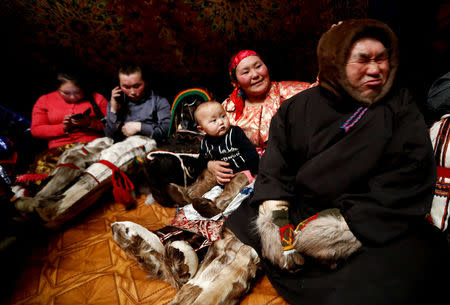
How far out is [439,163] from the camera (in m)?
0.92

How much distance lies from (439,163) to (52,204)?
7.11 ft

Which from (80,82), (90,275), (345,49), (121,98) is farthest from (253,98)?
(80,82)

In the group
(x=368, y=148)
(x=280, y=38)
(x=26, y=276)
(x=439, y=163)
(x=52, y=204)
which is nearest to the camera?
(x=368, y=148)

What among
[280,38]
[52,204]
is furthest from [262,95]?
[52,204]

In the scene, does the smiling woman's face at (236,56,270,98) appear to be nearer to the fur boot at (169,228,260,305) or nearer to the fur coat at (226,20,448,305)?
the fur coat at (226,20,448,305)

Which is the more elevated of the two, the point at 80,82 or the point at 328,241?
the point at 80,82

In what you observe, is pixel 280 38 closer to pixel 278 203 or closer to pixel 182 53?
pixel 182 53

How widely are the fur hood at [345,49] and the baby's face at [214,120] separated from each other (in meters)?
0.75

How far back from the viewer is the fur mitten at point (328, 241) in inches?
29.9

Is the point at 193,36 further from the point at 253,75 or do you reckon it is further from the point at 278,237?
the point at 278,237

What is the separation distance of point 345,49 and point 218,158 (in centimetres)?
99

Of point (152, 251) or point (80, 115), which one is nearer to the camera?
A: point (152, 251)

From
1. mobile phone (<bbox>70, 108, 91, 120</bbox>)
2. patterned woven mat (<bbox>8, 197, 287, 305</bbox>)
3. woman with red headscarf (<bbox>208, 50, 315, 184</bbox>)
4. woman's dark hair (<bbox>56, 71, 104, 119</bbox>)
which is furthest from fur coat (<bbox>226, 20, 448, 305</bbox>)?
woman's dark hair (<bbox>56, 71, 104, 119</bbox>)

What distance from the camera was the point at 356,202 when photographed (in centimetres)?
79
